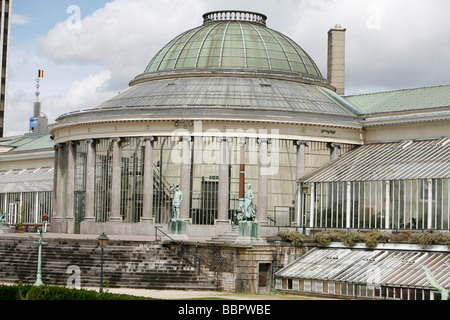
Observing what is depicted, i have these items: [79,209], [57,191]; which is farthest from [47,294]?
[57,191]

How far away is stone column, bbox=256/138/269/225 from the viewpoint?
63.2 metres

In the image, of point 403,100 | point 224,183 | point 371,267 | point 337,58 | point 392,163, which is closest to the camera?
point 371,267

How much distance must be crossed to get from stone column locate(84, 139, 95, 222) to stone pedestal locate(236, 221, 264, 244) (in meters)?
19.2

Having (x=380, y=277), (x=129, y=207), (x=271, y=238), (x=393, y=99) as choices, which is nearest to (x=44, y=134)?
(x=129, y=207)

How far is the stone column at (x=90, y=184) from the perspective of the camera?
6725 cm

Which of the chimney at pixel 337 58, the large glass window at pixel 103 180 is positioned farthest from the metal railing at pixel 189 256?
the chimney at pixel 337 58

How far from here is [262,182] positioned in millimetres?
63625

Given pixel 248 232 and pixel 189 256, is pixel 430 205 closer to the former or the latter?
pixel 248 232

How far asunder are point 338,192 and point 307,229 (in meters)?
3.26

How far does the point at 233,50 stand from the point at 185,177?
13.5m

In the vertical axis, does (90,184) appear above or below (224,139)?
below

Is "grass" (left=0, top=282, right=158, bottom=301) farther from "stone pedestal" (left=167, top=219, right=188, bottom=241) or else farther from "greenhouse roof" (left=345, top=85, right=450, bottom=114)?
"greenhouse roof" (left=345, top=85, right=450, bottom=114)
